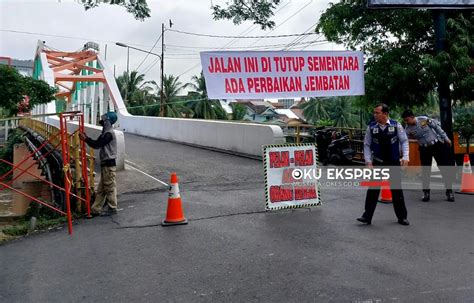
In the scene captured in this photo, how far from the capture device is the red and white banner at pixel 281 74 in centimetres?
858

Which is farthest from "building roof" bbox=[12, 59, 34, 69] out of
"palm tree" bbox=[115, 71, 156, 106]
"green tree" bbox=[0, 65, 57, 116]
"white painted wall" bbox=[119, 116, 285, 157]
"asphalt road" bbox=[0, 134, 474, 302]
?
"asphalt road" bbox=[0, 134, 474, 302]

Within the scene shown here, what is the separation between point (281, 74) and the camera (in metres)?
9.00

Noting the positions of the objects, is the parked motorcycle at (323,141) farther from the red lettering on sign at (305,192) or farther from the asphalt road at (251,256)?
the red lettering on sign at (305,192)

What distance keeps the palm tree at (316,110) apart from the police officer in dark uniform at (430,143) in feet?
194

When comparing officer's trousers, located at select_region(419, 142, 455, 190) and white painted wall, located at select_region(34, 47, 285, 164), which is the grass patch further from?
officer's trousers, located at select_region(419, 142, 455, 190)

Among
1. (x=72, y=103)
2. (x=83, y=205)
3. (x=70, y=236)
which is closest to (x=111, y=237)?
(x=70, y=236)

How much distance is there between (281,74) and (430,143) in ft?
9.80

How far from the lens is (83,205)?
7.97 m

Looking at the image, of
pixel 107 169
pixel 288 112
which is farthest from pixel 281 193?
pixel 288 112

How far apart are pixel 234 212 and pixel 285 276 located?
121 inches

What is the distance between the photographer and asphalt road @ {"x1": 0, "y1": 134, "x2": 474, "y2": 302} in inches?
162

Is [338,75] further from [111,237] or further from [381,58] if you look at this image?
[111,237]

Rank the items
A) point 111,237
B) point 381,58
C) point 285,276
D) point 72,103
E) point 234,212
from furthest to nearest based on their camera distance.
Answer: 1. point 72,103
2. point 381,58
3. point 234,212
4. point 111,237
5. point 285,276

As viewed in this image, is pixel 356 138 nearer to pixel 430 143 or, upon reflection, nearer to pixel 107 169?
pixel 430 143
